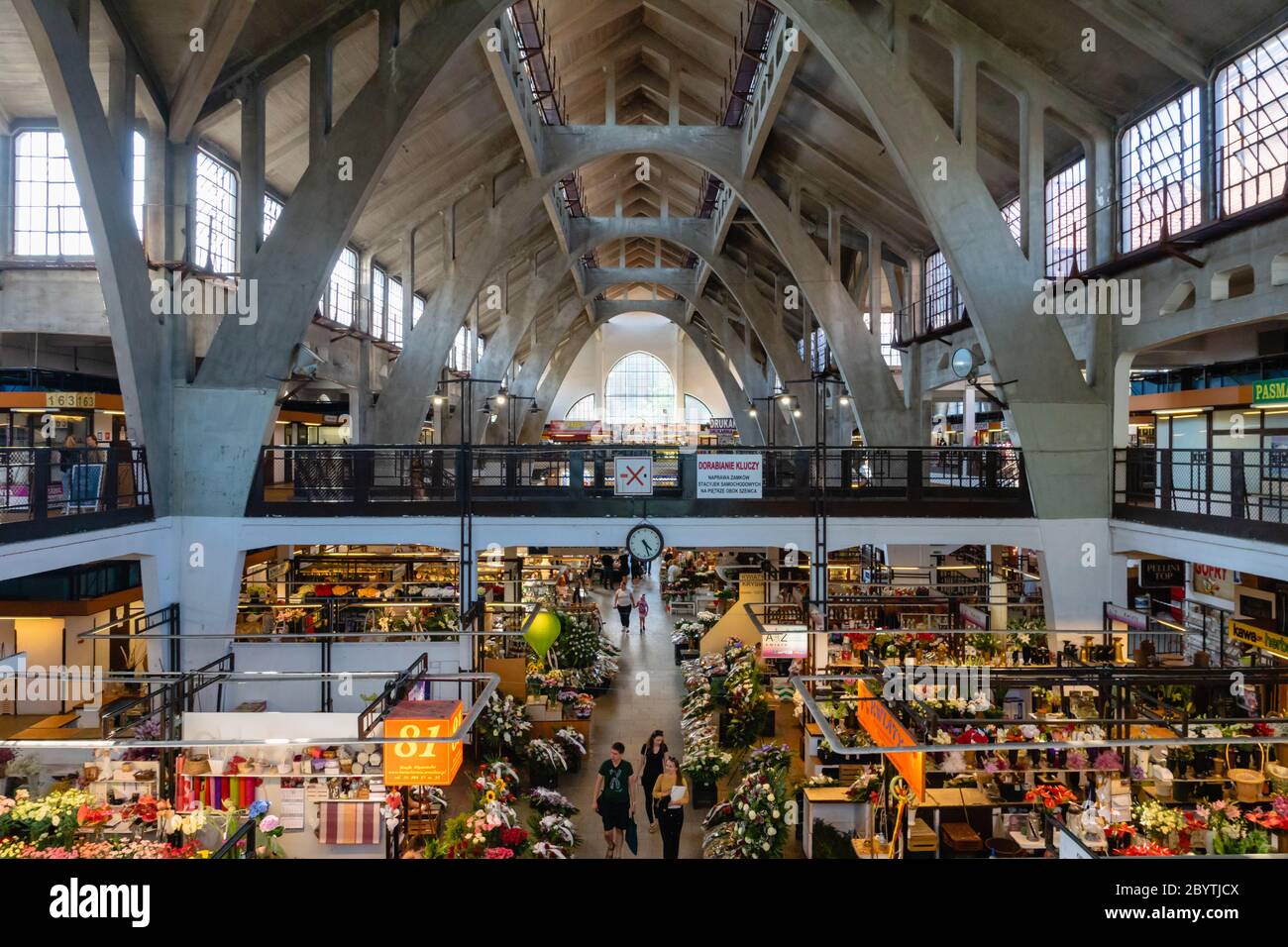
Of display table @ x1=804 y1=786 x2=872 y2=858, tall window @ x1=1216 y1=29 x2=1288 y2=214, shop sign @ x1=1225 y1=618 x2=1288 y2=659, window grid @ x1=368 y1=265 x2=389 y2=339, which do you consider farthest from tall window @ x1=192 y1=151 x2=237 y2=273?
shop sign @ x1=1225 y1=618 x2=1288 y2=659

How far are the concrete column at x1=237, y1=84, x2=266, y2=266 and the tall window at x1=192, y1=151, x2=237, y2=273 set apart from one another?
2.29 m

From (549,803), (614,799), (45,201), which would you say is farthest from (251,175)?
(614,799)

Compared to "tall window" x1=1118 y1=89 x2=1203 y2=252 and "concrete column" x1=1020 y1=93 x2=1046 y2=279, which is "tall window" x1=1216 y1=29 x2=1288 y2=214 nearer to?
"tall window" x1=1118 y1=89 x2=1203 y2=252

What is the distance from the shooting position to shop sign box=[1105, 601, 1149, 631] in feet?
38.3

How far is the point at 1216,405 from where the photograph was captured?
622 inches

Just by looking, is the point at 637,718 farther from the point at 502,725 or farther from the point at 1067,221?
the point at 1067,221

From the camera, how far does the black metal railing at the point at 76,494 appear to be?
32.1 ft

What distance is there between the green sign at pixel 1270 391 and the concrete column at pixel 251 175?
16358 millimetres

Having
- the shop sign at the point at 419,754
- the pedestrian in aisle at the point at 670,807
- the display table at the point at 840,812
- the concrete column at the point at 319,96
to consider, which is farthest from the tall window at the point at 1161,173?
the concrete column at the point at 319,96

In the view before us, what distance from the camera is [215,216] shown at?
15.8 m

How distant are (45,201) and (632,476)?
11430 millimetres

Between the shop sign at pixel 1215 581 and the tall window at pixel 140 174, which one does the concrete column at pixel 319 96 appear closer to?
the tall window at pixel 140 174
